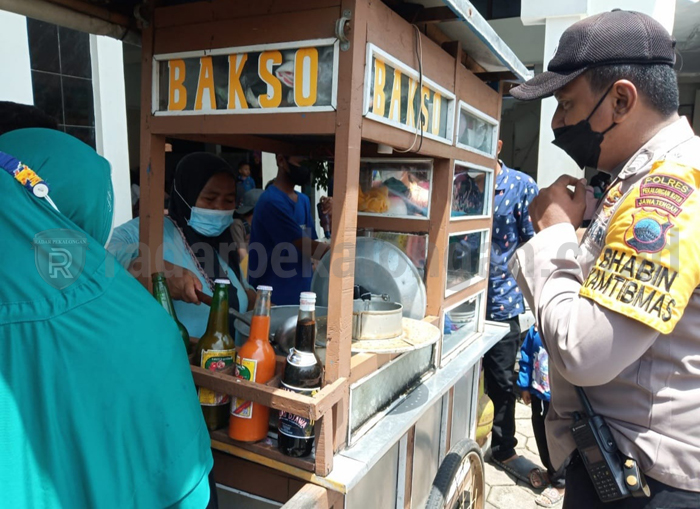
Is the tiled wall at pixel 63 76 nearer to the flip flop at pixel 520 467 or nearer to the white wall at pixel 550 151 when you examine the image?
the flip flop at pixel 520 467

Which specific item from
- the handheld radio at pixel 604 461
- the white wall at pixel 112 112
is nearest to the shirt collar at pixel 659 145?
the handheld radio at pixel 604 461

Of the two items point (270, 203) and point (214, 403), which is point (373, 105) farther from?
point (270, 203)

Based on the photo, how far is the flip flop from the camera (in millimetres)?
3311

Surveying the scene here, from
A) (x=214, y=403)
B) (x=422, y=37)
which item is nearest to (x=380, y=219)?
(x=422, y=37)

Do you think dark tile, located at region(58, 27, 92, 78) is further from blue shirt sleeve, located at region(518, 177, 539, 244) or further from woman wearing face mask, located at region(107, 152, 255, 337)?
blue shirt sleeve, located at region(518, 177, 539, 244)

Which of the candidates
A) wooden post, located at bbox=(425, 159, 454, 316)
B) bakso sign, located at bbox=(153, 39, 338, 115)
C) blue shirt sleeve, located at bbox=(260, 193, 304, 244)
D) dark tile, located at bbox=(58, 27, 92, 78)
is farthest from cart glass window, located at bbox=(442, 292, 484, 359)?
dark tile, located at bbox=(58, 27, 92, 78)

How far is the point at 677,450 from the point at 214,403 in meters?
1.17

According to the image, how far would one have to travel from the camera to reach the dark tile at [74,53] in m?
3.89

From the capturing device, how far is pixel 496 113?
2.47m

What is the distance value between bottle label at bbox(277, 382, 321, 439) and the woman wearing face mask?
732 mm

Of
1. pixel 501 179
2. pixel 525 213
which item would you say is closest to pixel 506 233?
pixel 525 213

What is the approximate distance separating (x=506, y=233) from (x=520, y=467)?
163cm

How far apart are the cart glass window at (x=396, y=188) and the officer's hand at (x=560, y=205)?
701 millimetres

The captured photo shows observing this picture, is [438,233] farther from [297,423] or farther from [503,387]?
[503,387]
